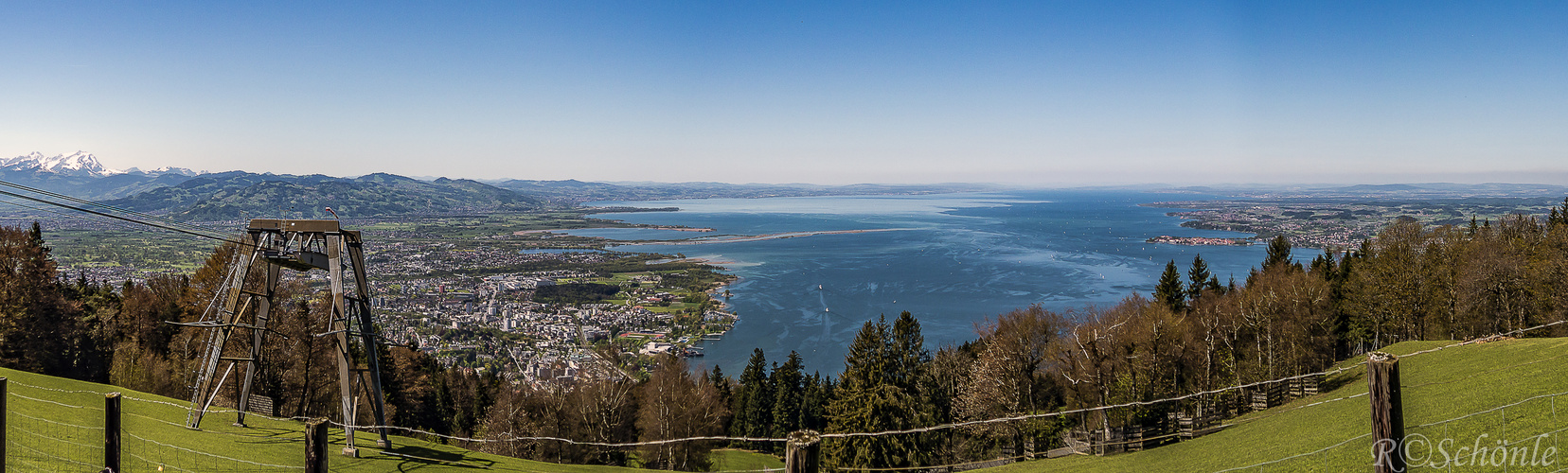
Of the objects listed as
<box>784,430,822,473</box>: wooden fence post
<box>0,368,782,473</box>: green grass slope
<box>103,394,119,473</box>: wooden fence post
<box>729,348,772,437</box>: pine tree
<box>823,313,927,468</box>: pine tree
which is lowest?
<box>729,348,772,437</box>: pine tree

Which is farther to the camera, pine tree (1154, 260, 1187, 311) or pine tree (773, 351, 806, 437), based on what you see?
pine tree (1154, 260, 1187, 311)

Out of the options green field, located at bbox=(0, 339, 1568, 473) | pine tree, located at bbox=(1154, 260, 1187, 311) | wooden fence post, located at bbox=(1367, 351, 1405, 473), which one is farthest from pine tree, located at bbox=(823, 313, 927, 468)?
wooden fence post, located at bbox=(1367, 351, 1405, 473)

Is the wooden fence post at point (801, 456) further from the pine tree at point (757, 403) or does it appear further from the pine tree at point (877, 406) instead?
the pine tree at point (757, 403)

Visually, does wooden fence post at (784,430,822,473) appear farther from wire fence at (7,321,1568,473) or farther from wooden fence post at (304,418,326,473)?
wire fence at (7,321,1568,473)

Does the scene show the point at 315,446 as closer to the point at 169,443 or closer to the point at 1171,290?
the point at 169,443

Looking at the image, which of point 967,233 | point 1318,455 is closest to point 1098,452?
point 1318,455

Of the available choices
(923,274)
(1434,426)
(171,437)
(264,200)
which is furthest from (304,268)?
(264,200)

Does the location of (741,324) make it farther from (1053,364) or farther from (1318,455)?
(1318,455)
